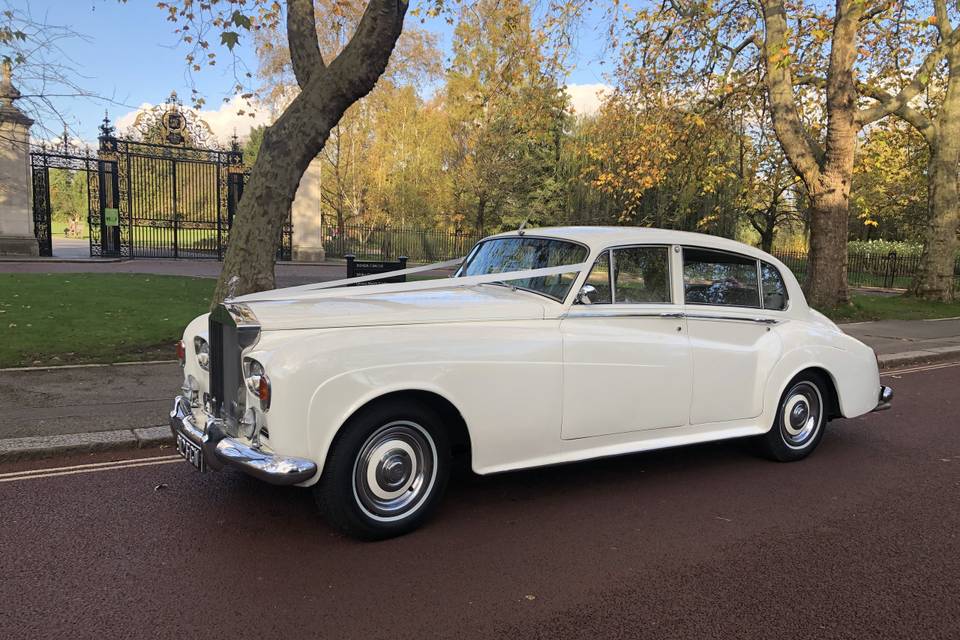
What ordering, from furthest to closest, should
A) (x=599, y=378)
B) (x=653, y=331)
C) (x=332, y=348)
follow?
1. (x=653, y=331)
2. (x=599, y=378)
3. (x=332, y=348)

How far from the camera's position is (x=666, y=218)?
31906 millimetres

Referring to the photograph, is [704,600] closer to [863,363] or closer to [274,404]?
[274,404]

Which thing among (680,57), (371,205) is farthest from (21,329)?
(371,205)

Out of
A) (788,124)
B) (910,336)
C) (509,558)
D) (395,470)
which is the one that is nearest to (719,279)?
(509,558)

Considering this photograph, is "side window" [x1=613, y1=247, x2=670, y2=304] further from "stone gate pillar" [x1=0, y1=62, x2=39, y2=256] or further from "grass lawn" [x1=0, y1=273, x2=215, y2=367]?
"stone gate pillar" [x1=0, y1=62, x2=39, y2=256]

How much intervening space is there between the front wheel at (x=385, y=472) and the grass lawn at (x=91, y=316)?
568 centimetres

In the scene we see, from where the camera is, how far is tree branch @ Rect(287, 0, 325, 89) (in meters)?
8.87

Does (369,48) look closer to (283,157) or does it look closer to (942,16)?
(283,157)

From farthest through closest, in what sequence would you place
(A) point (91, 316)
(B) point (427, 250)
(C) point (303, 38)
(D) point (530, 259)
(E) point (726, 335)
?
(B) point (427, 250) → (A) point (91, 316) → (C) point (303, 38) → (E) point (726, 335) → (D) point (530, 259)

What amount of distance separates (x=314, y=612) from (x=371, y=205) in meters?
40.1

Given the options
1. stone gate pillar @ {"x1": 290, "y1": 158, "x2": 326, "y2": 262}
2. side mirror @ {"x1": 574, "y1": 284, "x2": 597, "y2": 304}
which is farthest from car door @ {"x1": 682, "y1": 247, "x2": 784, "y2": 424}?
stone gate pillar @ {"x1": 290, "y1": 158, "x2": 326, "y2": 262}

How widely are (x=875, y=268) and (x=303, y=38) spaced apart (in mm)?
31625

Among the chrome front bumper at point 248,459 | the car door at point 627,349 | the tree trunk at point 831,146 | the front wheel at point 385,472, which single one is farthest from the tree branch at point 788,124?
the chrome front bumper at point 248,459

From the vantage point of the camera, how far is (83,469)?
4773 mm
